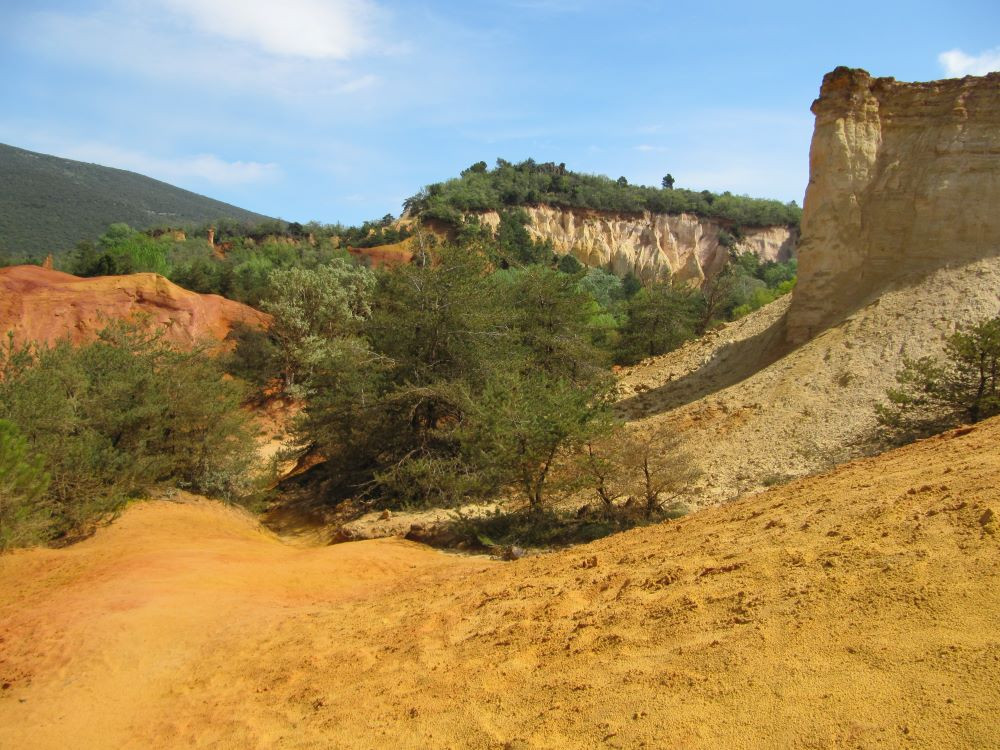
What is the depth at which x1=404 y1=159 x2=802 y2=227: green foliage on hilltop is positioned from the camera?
5653 cm

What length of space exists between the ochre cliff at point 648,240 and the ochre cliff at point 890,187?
138ft

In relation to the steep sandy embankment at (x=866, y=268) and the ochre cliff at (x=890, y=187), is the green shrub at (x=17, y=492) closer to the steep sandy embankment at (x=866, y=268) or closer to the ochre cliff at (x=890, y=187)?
the steep sandy embankment at (x=866, y=268)

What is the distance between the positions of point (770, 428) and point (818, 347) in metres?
2.66

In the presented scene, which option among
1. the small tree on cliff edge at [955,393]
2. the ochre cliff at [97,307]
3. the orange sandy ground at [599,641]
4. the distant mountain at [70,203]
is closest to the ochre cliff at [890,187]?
the small tree on cliff edge at [955,393]

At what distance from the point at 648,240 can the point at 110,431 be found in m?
53.4

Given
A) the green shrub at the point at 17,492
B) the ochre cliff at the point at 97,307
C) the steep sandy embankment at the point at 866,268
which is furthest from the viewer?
the ochre cliff at the point at 97,307

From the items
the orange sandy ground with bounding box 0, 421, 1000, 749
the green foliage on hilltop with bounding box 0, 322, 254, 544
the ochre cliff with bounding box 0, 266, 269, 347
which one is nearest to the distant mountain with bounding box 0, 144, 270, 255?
the ochre cliff with bounding box 0, 266, 269, 347

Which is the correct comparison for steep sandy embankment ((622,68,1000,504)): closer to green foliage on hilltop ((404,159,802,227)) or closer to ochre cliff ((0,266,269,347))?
ochre cliff ((0,266,269,347))

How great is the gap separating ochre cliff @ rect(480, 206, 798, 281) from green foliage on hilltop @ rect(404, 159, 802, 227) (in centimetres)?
70

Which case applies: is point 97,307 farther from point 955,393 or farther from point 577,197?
point 577,197

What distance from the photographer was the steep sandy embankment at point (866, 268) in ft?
41.1

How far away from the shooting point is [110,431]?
12070 millimetres

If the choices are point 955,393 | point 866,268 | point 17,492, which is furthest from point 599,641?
point 866,268

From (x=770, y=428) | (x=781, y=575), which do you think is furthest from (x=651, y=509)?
(x=781, y=575)
